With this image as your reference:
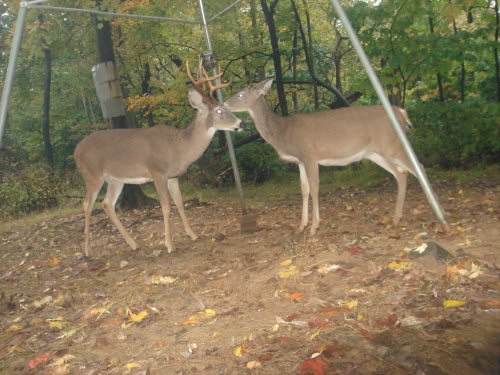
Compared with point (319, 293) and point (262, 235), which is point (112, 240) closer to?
point (262, 235)

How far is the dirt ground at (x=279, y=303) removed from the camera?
308 centimetres

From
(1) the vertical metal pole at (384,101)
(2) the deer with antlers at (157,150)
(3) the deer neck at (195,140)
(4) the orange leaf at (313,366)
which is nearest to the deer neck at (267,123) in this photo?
(2) the deer with antlers at (157,150)

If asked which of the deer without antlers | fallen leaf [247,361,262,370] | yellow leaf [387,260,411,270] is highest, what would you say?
the deer without antlers

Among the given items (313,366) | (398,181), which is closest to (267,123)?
(398,181)

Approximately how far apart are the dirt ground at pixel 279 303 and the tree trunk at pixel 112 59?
362 cm

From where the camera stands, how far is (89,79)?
2131 centimetres

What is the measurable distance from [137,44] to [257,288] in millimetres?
12330

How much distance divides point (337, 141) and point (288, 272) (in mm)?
2406

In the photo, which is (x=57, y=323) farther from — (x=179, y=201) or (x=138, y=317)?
(x=179, y=201)

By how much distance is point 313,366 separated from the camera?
2.91m

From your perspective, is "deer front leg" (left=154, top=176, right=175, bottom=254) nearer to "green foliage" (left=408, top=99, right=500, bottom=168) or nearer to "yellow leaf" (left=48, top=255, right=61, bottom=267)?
"yellow leaf" (left=48, top=255, right=61, bottom=267)

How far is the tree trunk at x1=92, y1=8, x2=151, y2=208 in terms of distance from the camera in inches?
397

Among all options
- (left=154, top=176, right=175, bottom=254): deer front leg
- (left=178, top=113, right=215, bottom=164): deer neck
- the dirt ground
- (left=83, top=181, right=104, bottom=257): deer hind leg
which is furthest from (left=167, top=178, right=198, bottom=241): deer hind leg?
(left=83, top=181, right=104, bottom=257): deer hind leg

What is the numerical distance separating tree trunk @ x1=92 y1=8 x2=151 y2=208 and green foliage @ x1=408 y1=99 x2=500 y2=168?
6517 mm
